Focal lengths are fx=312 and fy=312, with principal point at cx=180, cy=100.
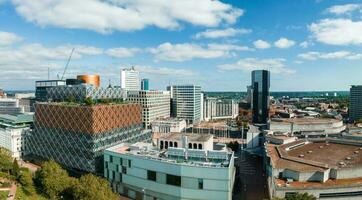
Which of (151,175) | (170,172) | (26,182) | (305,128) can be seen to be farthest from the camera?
(305,128)

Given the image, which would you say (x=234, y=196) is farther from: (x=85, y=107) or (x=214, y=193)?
(x=85, y=107)

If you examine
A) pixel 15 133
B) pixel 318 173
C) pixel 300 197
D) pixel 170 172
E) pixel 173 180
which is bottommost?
pixel 173 180

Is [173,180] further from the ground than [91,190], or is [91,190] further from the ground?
[173,180]

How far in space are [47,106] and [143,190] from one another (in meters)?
57.3

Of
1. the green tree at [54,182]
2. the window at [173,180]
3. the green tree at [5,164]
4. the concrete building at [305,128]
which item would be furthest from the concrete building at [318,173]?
the green tree at [5,164]

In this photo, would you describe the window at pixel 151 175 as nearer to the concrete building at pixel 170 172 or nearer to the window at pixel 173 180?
the concrete building at pixel 170 172

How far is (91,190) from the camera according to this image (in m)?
70.1

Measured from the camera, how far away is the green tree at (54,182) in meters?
83.2

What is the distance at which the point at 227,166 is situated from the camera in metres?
72.9

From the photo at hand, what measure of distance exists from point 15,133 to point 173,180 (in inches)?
3691

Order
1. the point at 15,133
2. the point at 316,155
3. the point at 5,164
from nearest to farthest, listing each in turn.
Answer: the point at 316,155, the point at 5,164, the point at 15,133

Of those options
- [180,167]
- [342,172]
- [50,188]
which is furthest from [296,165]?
[50,188]

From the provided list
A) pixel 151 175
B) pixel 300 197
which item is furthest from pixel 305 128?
pixel 151 175

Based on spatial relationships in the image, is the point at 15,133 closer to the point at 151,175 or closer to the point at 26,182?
the point at 26,182
